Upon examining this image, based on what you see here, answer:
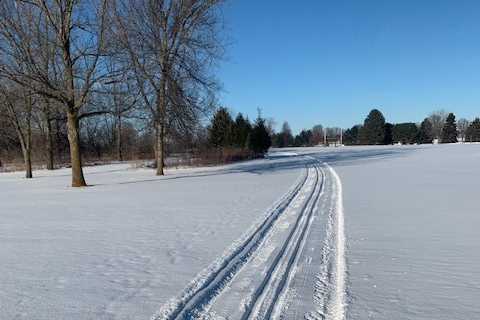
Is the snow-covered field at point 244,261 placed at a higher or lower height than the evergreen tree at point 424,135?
lower

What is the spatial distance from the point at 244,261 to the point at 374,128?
95.6 metres

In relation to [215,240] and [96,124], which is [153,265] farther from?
[96,124]

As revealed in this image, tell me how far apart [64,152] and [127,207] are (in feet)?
130

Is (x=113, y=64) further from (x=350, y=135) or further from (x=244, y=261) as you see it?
(x=350, y=135)

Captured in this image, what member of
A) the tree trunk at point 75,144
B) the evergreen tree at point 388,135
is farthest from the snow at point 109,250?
the evergreen tree at point 388,135

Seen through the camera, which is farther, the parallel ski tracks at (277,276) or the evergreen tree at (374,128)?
the evergreen tree at (374,128)

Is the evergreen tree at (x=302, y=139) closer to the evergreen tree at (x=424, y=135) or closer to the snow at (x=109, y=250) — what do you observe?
the evergreen tree at (x=424, y=135)

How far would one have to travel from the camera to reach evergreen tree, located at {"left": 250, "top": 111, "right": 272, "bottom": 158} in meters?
41.7

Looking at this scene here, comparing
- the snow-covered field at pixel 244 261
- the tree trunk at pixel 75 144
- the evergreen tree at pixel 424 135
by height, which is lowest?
the snow-covered field at pixel 244 261

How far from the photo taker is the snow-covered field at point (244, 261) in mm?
3665

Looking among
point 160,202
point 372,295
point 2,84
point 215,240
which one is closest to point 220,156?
point 2,84

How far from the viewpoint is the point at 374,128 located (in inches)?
3652

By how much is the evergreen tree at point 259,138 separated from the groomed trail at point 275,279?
3434 cm

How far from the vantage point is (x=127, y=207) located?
10.1 m
